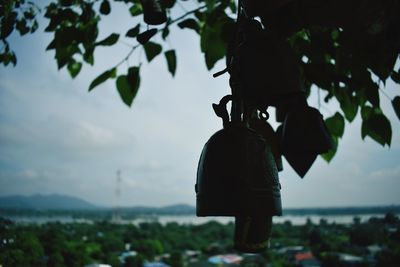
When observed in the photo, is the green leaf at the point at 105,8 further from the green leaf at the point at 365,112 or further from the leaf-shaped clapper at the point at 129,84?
the green leaf at the point at 365,112

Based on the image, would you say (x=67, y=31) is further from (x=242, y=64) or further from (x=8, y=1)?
(x=242, y=64)

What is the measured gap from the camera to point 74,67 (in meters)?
1.94

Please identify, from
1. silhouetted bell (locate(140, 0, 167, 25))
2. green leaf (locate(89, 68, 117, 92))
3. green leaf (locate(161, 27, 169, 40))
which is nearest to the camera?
silhouetted bell (locate(140, 0, 167, 25))

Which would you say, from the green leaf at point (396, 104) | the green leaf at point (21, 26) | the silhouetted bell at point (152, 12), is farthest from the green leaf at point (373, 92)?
the green leaf at point (21, 26)

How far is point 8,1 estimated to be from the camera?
5.78 feet

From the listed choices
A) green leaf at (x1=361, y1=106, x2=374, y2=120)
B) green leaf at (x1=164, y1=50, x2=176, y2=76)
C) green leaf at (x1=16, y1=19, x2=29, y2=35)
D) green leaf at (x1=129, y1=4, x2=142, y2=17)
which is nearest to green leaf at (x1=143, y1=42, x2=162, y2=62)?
green leaf at (x1=164, y1=50, x2=176, y2=76)

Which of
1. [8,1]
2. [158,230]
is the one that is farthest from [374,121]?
[158,230]

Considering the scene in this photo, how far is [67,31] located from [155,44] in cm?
40

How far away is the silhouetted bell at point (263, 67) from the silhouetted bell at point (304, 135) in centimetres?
6

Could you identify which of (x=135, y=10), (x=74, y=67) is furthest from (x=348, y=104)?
(x=74, y=67)

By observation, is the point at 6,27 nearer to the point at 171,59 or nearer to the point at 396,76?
the point at 171,59

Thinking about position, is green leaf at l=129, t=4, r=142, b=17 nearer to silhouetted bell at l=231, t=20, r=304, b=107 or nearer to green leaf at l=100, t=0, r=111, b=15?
green leaf at l=100, t=0, r=111, b=15

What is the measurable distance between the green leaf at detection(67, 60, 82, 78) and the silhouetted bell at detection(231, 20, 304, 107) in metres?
1.52

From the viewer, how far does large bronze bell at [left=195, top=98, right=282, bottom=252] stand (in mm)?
627
